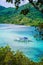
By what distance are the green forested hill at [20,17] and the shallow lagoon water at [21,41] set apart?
0.23 feet

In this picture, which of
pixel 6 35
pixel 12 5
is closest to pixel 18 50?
pixel 6 35

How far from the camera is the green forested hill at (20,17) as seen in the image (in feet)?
7.59

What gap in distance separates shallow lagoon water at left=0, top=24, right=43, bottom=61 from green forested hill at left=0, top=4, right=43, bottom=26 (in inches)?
2.7

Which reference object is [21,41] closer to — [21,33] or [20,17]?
[21,33]

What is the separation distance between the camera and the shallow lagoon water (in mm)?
2162

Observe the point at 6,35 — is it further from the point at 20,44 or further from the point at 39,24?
the point at 39,24

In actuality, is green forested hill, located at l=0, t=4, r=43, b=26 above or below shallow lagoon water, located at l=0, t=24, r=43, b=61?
above

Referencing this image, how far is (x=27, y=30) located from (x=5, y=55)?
0.41 m

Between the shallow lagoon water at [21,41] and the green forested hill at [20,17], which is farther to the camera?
the green forested hill at [20,17]

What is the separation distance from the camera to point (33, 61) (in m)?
2.12

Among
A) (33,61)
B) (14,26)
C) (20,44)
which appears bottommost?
(33,61)

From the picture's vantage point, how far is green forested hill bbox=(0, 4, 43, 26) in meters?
2.31

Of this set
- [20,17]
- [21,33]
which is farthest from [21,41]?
[20,17]

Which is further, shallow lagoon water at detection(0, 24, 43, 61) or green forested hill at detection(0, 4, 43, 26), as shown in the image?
green forested hill at detection(0, 4, 43, 26)
